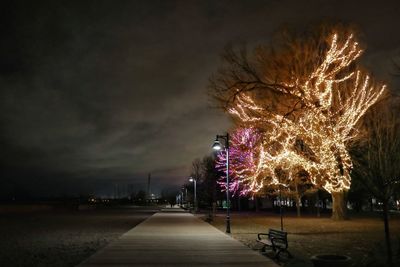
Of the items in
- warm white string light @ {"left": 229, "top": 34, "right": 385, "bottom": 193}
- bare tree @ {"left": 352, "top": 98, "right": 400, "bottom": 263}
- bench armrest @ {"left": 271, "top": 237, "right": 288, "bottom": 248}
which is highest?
warm white string light @ {"left": 229, "top": 34, "right": 385, "bottom": 193}

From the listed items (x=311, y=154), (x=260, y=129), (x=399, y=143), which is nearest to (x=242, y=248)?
(x=399, y=143)

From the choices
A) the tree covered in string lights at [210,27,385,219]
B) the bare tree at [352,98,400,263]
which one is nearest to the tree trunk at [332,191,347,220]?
the tree covered in string lights at [210,27,385,219]

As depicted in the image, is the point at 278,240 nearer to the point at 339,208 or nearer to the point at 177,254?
the point at 177,254

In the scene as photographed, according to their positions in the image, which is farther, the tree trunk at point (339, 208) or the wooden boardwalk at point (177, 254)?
the tree trunk at point (339, 208)

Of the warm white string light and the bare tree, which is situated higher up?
the warm white string light

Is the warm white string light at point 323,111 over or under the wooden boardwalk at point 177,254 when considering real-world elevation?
over

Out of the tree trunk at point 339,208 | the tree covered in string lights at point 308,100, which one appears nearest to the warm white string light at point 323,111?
the tree covered in string lights at point 308,100

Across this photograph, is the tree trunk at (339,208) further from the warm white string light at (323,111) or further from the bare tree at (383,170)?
the bare tree at (383,170)

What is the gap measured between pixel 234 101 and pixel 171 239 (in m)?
7.18

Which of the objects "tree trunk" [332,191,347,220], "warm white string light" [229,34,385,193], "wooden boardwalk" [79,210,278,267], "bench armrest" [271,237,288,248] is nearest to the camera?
"wooden boardwalk" [79,210,278,267]

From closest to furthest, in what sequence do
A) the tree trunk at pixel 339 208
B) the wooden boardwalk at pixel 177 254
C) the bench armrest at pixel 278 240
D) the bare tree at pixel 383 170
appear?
the bare tree at pixel 383 170 → the wooden boardwalk at pixel 177 254 → the bench armrest at pixel 278 240 → the tree trunk at pixel 339 208

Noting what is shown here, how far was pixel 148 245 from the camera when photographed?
1730cm

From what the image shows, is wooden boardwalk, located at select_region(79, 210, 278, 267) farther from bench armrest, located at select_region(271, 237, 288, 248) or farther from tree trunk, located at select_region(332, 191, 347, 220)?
tree trunk, located at select_region(332, 191, 347, 220)

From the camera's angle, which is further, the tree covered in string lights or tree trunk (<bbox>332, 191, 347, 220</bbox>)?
tree trunk (<bbox>332, 191, 347, 220</bbox>)
